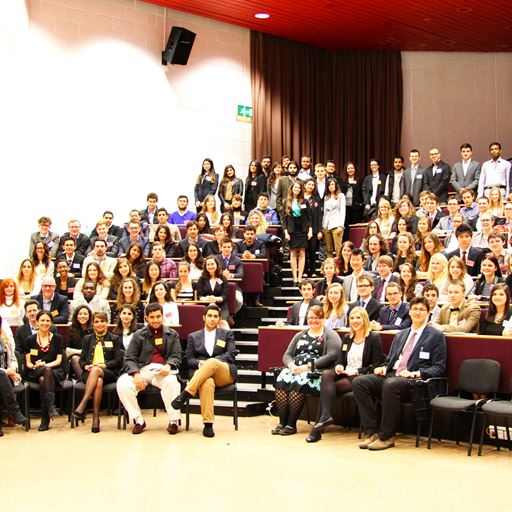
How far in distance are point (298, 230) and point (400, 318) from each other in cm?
330

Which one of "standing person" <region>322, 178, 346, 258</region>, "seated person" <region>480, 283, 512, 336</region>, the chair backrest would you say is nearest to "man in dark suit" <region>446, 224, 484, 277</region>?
"seated person" <region>480, 283, 512, 336</region>

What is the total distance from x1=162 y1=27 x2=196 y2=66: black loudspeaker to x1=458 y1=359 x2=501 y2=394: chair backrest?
6.90 metres

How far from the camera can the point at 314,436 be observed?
6.50 meters

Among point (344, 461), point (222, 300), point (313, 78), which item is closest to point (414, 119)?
point (313, 78)

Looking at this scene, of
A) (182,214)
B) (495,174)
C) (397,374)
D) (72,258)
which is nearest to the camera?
(397,374)

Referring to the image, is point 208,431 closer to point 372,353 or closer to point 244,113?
point 372,353

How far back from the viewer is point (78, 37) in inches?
443

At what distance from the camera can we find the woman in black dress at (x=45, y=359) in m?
7.28

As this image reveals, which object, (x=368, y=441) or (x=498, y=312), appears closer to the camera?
(x=368, y=441)

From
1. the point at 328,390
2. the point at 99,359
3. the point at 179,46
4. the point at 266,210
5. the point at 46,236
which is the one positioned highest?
the point at 179,46

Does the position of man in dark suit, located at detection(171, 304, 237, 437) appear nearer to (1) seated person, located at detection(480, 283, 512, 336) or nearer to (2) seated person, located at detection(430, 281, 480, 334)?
(2) seated person, located at detection(430, 281, 480, 334)

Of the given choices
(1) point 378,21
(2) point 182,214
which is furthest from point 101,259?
(1) point 378,21

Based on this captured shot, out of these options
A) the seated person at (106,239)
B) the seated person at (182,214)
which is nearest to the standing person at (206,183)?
the seated person at (182,214)

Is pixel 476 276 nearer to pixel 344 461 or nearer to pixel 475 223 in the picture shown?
pixel 475 223
